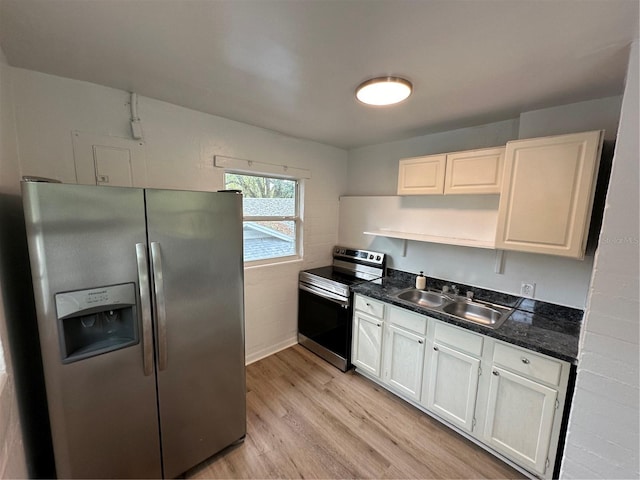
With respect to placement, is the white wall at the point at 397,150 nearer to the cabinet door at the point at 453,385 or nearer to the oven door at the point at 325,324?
the oven door at the point at 325,324

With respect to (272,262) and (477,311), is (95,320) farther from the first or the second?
(477,311)

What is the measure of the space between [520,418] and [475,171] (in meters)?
1.64

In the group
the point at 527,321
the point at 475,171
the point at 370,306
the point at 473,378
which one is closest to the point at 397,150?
the point at 475,171

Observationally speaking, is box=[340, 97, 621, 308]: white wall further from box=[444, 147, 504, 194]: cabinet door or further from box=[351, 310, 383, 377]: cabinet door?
box=[351, 310, 383, 377]: cabinet door

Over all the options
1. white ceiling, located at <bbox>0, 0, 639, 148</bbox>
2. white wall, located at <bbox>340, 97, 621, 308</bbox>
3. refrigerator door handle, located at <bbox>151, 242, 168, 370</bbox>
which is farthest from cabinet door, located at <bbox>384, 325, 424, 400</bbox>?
white ceiling, located at <bbox>0, 0, 639, 148</bbox>

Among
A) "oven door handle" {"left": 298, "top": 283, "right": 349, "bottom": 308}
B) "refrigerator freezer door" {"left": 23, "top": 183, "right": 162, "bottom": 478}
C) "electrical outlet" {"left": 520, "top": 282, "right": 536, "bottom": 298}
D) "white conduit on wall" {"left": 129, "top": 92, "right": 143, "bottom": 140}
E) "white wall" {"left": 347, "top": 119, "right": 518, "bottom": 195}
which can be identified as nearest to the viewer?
"refrigerator freezer door" {"left": 23, "top": 183, "right": 162, "bottom": 478}

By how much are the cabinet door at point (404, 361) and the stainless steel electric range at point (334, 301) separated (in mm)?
427

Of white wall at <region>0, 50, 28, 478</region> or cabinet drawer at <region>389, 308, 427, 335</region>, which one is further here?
cabinet drawer at <region>389, 308, 427, 335</region>

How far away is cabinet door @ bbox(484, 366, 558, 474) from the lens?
58.7 inches

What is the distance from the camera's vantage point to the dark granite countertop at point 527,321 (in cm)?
149

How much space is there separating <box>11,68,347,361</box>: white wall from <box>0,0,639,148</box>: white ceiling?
13 cm

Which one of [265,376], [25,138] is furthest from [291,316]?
[25,138]

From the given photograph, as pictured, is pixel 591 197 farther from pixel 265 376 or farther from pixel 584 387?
pixel 265 376

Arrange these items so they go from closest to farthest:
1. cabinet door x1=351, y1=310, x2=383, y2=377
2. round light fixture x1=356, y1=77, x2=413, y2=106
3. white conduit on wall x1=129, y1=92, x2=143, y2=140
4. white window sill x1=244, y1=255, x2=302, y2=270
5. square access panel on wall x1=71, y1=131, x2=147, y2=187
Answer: round light fixture x1=356, y1=77, x2=413, y2=106 < square access panel on wall x1=71, y1=131, x2=147, y2=187 < white conduit on wall x1=129, y1=92, x2=143, y2=140 < cabinet door x1=351, y1=310, x2=383, y2=377 < white window sill x1=244, y1=255, x2=302, y2=270
